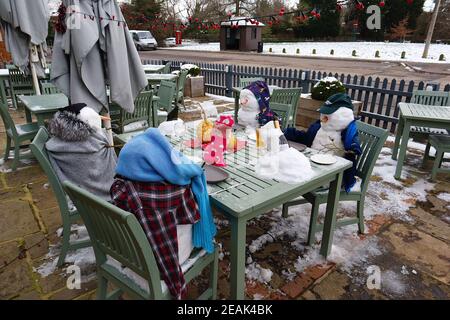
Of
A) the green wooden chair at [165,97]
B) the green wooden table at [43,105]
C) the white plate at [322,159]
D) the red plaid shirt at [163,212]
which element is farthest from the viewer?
the green wooden chair at [165,97]

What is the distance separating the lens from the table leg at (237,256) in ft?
5.92

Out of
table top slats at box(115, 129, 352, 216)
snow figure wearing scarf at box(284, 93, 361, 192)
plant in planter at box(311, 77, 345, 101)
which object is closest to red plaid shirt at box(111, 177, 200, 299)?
table top slats at box(115, 129, 352, 216)

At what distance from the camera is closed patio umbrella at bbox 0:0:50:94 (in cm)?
384

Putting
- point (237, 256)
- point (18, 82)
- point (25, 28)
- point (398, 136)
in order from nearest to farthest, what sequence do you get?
point (237, 256), point (25, 28), point (398, 136), point (18, 82)

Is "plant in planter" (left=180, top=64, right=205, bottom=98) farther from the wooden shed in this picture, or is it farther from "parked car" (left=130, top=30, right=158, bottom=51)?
the wooden shed

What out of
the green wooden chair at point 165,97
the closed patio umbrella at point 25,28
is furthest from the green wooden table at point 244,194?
the closed patio umbrella at point 25,28

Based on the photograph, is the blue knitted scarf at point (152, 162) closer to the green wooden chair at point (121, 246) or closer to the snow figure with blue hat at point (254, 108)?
the green wooden chair at point (121, 246)

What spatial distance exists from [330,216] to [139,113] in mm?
3056

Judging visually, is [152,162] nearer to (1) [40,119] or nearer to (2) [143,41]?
(1) [40,119]

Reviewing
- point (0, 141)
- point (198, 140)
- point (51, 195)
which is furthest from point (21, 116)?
point (198, 140)

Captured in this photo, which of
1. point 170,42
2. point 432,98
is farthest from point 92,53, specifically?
point 170,42

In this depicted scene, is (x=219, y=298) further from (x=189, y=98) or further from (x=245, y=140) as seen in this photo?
(x=189, y=98)

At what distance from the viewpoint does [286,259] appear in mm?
2619

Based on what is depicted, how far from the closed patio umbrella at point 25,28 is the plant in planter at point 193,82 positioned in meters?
4.80
